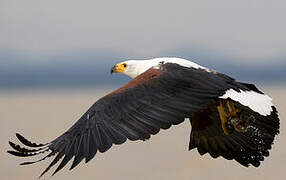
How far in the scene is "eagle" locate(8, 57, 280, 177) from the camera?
19.9 feet

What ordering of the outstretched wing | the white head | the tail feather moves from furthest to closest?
1. the tail feather
2. the white head
3. the outstretched wing

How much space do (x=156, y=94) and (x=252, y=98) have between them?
87 cm

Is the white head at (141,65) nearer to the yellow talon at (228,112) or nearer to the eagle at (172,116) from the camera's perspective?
the eagle at (172,116)

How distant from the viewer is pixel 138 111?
21.2 feet

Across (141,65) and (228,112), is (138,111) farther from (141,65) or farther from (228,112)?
(141,65)

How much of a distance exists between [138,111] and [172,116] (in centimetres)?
27

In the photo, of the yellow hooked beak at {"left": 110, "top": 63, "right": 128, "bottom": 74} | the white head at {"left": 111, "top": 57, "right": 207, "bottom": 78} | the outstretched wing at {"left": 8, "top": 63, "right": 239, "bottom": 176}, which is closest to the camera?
the outstretched wing at {"left": 8, "top": 63, "right": 239, "bottom": 176}

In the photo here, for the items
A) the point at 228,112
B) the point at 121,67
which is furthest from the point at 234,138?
the point at 121,67

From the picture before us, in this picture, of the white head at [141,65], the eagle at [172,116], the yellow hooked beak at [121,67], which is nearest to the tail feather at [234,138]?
the eagle at [172,116]

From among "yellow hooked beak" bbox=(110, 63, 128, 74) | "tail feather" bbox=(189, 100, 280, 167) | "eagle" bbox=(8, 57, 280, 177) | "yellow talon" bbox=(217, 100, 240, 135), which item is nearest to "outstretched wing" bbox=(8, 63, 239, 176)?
"eagle" bbox=(8, 57, 280, 177)

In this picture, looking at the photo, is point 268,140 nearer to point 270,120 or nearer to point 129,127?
point 270,120

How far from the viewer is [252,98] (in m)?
6.96

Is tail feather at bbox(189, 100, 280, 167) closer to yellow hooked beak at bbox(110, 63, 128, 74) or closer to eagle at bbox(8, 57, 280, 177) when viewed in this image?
eagle at bbox(8, 57, 280, 177)

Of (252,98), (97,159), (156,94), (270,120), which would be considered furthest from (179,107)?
(97,159)
